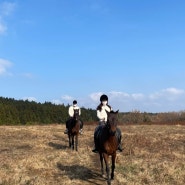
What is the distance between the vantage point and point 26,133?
32281mm

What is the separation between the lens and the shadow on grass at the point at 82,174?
45.2 feet

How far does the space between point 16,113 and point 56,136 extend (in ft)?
226

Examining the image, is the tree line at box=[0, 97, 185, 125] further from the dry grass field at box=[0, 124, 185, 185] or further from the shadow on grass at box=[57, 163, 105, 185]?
the shadow on grass at box=[57, 163, 105, 185]

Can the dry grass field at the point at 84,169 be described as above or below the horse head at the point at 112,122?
below

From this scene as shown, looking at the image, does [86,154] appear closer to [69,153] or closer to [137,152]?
[69,153]

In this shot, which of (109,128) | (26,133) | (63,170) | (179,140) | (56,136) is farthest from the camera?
(26,133)

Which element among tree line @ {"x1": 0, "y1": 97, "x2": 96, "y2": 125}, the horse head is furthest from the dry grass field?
tree line @ {"x1": 0, "y1": 97, "x2": 96, "y2": 125}

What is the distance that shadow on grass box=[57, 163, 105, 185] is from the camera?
45.2 ft

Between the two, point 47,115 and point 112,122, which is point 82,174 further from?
point 47,115

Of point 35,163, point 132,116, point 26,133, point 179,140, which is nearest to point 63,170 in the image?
point 35,163

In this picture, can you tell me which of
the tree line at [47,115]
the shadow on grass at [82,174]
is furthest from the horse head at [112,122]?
the tree line at [47,115]

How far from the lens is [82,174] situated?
47.1 ft

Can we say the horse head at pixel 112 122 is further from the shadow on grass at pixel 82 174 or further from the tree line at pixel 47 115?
the tree line at pixel 47 115

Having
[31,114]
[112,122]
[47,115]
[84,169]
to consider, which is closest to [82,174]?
[84,169]
